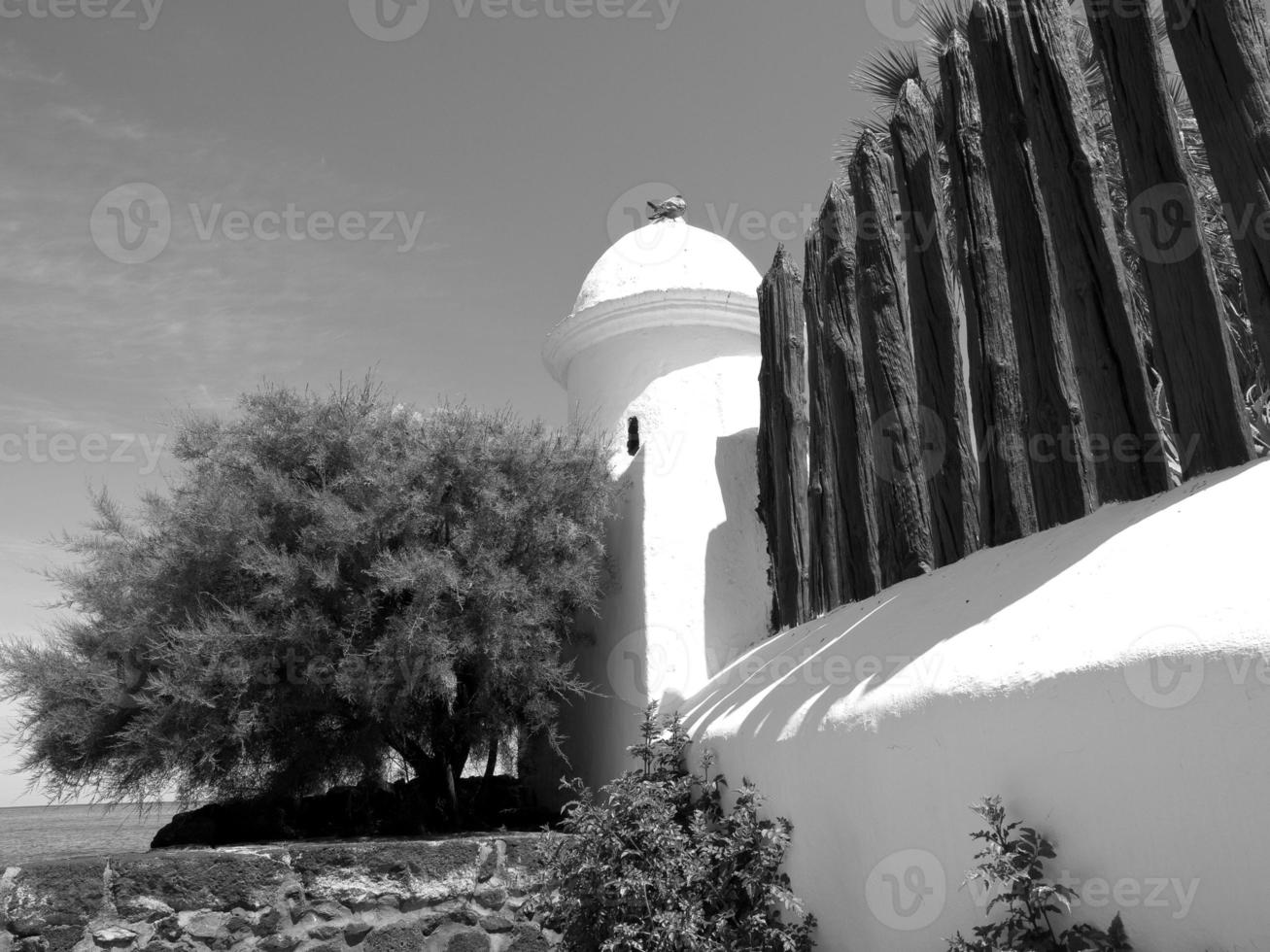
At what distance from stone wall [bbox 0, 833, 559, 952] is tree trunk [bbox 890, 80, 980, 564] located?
3156 mm

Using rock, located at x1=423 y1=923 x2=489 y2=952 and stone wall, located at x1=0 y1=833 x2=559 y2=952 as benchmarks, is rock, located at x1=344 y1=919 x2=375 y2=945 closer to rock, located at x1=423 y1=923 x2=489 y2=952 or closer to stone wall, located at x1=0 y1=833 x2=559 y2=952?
stone wall, located at x1=0 y1=833 x2=559 y2=952

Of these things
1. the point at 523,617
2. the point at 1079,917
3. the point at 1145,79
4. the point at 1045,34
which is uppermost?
the point at 1045,34

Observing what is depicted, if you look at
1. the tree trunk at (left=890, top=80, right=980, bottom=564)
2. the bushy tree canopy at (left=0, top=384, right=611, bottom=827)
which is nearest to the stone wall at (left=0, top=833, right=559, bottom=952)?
the bushy tree canopy at (left=0, top=384, right=611, bottom=827)

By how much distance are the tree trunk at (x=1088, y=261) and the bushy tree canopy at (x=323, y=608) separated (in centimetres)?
411

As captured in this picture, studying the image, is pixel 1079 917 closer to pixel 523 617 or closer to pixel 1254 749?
pixel 1254 749

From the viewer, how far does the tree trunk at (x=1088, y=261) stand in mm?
3586

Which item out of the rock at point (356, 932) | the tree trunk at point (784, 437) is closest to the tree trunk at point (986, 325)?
the tree trunk at point (784, 437)

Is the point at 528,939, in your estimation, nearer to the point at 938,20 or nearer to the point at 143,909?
the point at 143,909

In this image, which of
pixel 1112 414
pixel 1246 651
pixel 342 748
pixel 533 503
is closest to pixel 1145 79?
pixel 1112 414

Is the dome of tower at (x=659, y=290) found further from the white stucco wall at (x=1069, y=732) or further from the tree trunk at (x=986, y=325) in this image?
the white stucco wall at (x=1069, y=732)

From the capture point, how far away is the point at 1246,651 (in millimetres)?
2441

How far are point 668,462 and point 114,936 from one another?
4.69 meters

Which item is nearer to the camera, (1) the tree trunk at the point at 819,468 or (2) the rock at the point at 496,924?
(2) the rock at the point at 496,924

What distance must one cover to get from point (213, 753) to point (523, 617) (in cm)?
223
